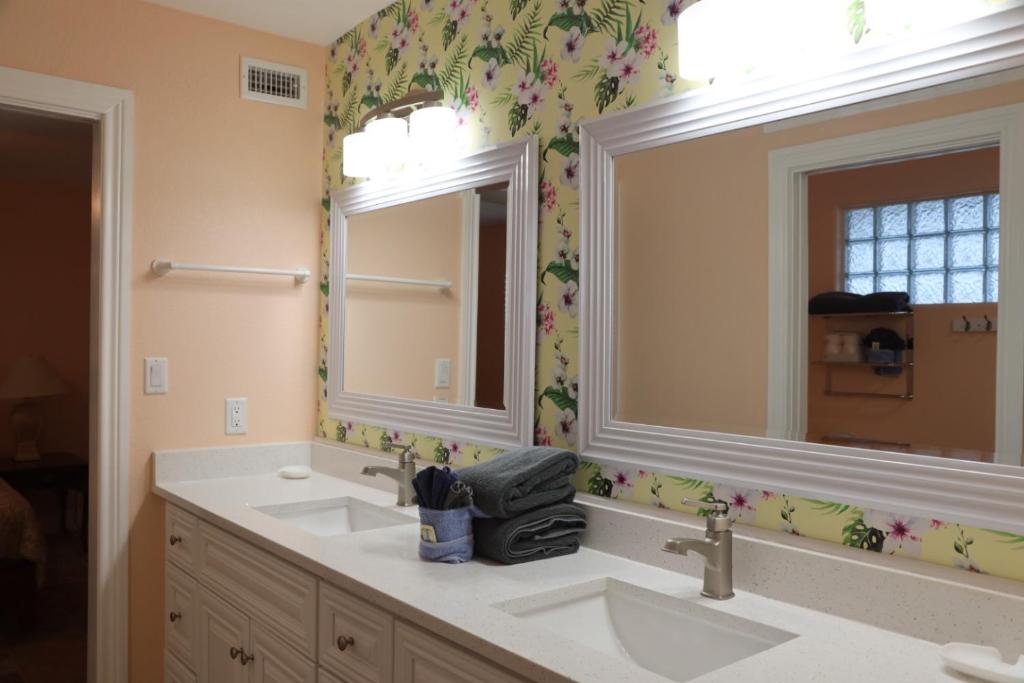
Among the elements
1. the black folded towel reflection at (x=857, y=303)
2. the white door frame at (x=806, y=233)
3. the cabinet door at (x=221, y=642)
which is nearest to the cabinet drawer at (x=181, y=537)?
the cabinet door at (x=221, y=642)

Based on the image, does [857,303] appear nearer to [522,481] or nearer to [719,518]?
[719,518]

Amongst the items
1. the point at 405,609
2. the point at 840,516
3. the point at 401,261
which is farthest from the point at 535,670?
the point at 401,261

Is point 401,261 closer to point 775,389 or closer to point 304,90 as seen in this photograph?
point 304,90

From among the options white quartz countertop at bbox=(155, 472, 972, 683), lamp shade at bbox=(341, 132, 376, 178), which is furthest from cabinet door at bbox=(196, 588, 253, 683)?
lamp shade at bbox=(341, 132, 376, 178)

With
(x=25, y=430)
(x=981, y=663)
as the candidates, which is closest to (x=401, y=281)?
(x=981, y=663)

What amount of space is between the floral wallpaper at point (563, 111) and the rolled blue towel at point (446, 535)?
1.09ft

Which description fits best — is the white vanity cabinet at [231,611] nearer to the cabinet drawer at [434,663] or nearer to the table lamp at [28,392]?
the cabinet drawer at [434,663]

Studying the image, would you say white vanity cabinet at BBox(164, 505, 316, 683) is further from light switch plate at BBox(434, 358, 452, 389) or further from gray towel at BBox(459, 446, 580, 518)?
light switch plate at BBox(434, 358, 452, 389)

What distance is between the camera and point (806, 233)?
1.45 meters

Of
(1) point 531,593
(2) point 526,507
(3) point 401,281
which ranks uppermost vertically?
(3) point 401,281

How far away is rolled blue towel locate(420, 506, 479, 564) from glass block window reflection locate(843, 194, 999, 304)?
850mm

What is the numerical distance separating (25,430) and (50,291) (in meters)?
0.93

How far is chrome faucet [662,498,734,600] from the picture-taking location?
1440 mm

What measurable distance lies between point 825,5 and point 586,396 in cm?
90
